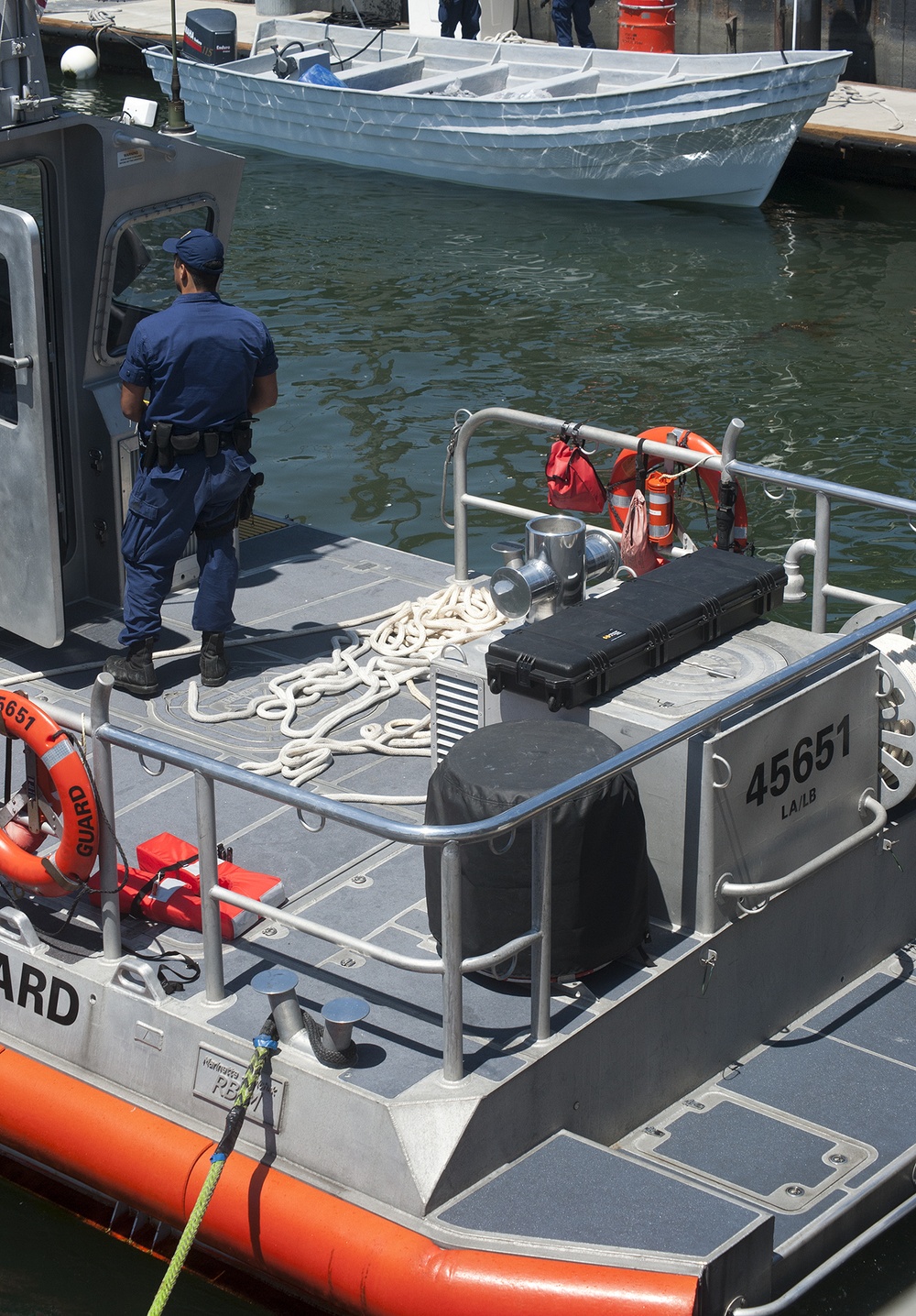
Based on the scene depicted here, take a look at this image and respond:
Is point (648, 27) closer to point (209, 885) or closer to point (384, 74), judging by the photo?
point (384, 74)

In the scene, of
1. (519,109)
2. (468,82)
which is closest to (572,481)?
(519,109)

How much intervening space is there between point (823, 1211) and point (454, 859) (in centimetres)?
146

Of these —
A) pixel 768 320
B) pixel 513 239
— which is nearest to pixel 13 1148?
pixel 768 320

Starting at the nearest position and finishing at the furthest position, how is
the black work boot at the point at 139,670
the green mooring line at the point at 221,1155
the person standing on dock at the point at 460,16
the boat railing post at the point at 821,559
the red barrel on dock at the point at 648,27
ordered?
1. the green mooring line at the point at 221,1155
2. the boat railing post at the point at 821,559
3. the black work boot at the point at 139,670
4. the red barrel on dock at the point at 648,27
5. the person standing on dock at the point at 460,16

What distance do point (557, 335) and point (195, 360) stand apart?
8.73 meters

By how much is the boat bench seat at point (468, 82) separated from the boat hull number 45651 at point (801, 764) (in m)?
16.5

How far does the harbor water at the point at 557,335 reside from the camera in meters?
11.0

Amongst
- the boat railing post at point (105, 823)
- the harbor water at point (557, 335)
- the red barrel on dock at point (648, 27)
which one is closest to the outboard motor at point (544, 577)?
the boat railing post at point (105, 823)

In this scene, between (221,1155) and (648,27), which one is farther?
(648,27)

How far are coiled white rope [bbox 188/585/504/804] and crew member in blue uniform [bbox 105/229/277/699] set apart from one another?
325 millimetres

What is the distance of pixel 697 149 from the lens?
18.1 meters

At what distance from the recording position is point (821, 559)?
19.1 ft

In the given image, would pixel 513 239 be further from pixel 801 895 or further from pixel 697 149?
pixel 801 895

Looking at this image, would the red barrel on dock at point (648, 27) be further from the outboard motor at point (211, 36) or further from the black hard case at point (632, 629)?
the black hard case at point (632, 629)
